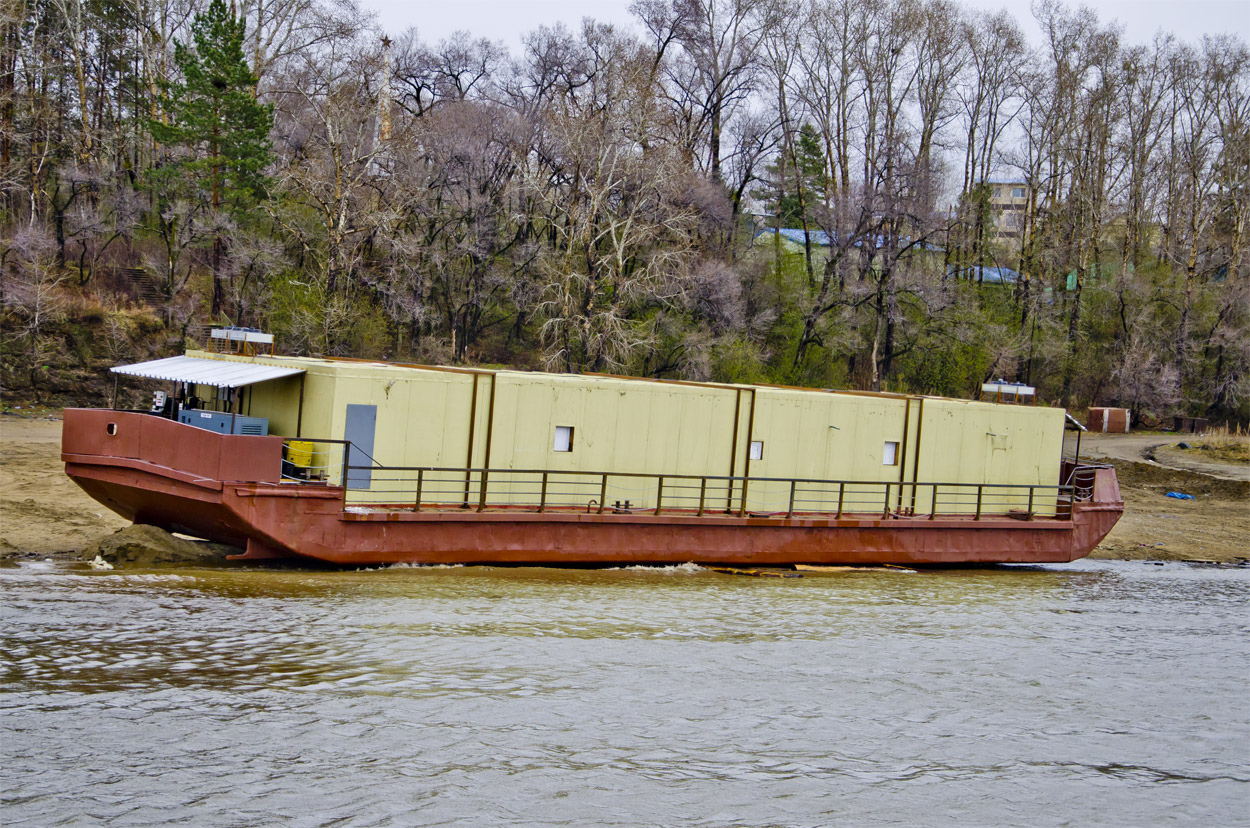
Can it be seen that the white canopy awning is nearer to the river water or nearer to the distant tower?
the river water

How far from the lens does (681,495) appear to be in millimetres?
20266

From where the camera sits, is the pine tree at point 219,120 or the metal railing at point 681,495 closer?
the metal railing at point 681,495

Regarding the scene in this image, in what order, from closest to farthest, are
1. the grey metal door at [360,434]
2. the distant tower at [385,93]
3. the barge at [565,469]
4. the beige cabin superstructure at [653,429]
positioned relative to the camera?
the barge at [565,469] < the grey metal door at [360,434] < the beige cabin superstructure at [653,429] < the distant tower at [385,93]

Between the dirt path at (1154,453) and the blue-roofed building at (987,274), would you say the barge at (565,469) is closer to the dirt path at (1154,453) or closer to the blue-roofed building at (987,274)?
the dirt path at (1154,453)

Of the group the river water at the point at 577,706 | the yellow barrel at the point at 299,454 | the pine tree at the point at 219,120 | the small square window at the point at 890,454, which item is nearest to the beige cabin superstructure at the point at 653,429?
the small square window at the point at 890,454

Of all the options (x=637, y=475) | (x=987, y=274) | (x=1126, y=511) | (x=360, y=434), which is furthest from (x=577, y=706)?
(x=987, y=274)

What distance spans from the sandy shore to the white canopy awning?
2.96 meters

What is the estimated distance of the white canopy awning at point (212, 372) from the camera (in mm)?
16688

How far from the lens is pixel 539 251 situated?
4847 centimetres

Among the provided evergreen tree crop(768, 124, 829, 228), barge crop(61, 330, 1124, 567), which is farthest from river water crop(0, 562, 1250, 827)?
evergreen tree crop(768, 124, 829, 228)

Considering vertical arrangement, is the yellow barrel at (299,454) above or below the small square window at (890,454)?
below

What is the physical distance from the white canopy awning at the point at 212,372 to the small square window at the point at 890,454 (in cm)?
1134

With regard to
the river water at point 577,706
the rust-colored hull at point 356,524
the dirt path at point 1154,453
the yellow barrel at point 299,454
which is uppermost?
the dirt path at point 1154,453

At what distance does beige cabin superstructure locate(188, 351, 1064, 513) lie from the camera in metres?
17.8
